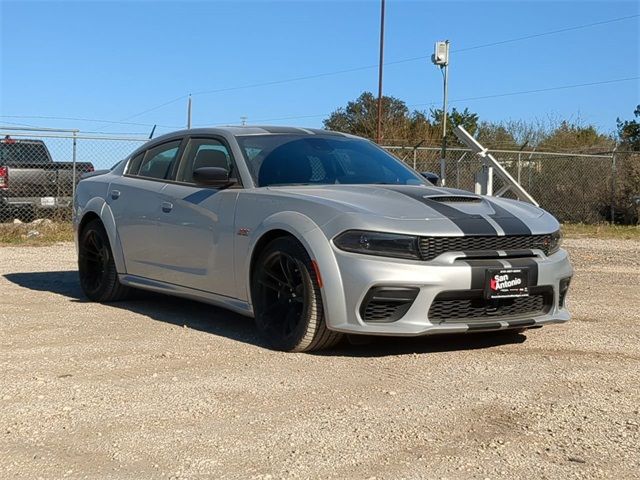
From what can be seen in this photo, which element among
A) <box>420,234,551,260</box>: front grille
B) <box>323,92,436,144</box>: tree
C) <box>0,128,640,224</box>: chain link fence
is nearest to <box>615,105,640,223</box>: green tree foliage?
<box>0,128,640,224</box>: chain link fence

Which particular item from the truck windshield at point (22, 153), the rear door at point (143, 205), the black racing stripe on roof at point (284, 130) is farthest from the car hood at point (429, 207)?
the truck windshield at point (22, 153)

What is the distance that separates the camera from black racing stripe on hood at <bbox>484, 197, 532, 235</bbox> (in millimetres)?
5277

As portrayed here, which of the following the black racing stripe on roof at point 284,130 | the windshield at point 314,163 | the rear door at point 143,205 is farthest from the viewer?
the rear door at point 143,205

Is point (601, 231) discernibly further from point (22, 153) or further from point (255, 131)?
point (255, 131)

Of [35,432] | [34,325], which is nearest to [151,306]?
[34,325]

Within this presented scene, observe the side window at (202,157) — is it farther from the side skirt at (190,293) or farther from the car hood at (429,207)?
the side skirt at (190,293)

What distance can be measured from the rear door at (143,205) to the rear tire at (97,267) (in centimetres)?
30

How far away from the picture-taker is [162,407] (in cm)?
413

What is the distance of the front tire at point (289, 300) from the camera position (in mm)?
5121

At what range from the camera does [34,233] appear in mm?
14141

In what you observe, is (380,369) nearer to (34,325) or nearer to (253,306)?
(253,306)

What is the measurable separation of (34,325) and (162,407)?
8.58ft

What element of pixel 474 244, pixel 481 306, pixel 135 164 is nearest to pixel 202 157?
pixel 135 164

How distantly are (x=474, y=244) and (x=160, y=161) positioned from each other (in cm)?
298
